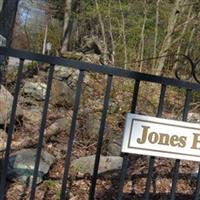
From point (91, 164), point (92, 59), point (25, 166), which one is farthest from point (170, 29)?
point (25, 166)

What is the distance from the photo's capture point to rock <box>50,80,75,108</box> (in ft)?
25.2

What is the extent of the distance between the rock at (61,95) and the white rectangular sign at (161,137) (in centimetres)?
421

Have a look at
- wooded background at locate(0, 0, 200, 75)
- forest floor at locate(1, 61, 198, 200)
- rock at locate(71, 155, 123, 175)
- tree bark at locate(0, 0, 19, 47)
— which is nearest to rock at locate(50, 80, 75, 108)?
forest floor at locate(1, 61, 198, 200)

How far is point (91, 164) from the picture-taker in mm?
5602

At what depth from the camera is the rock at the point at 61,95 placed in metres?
7.69

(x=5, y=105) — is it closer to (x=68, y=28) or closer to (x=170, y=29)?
(x=170, y=29)

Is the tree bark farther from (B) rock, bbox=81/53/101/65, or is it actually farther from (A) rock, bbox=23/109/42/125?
(B) rock, bbox=81/53/101/65

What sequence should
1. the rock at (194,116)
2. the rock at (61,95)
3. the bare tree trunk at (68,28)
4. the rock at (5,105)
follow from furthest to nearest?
the bare tree trunk at (68,28) < the rock at (61,95) < the rock at (194,116) < the rock at (5,105)

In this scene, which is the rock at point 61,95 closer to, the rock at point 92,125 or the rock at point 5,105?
the rock at point 92,125

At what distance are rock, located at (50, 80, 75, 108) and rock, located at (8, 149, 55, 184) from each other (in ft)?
7.17

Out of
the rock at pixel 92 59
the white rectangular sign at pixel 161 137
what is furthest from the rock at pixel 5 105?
the rock at pixel 92 59

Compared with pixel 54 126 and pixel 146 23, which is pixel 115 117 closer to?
pixel 54 126

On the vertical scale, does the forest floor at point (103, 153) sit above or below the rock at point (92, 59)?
below

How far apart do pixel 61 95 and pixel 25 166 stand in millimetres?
2789
